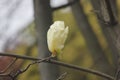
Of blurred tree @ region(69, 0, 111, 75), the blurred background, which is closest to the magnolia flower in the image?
the blurred background

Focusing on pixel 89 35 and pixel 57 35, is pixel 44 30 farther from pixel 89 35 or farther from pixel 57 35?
pixel 89 35

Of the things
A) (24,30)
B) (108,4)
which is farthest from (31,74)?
(108,4)

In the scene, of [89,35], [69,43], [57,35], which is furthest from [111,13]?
[69,43]

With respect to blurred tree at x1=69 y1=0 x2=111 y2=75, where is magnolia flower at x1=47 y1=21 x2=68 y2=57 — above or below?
above

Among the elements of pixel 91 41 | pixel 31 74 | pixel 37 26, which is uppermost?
pixel 37 26

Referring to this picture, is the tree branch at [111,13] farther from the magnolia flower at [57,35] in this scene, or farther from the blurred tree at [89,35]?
the blurred tree at [89,35]

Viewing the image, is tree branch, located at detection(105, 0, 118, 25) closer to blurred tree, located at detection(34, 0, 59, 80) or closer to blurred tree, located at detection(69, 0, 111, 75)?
blurred tree, located at detection(34, 0, 59, 80)

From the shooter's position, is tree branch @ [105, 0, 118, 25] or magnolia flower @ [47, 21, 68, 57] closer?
magnolia flower @ [47, 21, 68, 57]

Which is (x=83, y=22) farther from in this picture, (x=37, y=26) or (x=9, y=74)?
(x=9, y=74)

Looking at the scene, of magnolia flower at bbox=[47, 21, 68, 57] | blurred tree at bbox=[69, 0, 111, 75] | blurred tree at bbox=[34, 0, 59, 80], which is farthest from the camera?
blurred tree at bbox=[69, 0, 111, 75]
